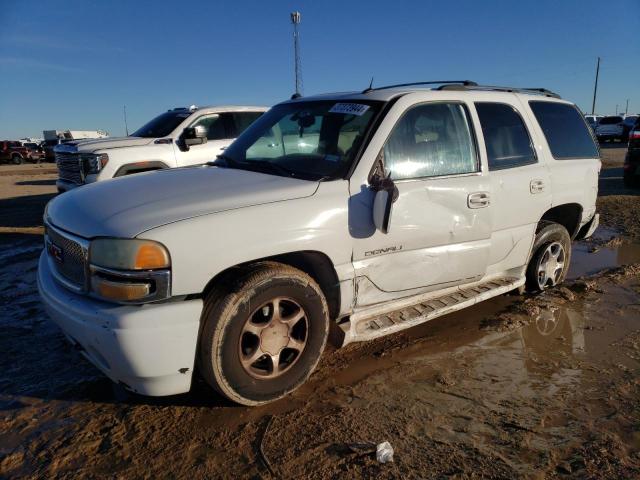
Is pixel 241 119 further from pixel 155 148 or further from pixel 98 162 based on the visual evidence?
pixel 98 162

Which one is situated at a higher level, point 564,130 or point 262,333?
point 564,130

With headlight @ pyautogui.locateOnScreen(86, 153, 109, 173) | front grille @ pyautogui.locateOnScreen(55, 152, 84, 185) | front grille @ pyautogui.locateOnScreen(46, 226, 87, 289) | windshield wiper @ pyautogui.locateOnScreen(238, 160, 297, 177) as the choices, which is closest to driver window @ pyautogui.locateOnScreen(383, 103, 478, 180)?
windshield wiper @ pyautogui.locateOnScreen(238, 160, 297, 177)

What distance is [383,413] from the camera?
2.78m

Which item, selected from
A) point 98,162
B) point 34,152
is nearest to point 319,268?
point 98,162

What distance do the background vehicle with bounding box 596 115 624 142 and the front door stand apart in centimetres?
3332

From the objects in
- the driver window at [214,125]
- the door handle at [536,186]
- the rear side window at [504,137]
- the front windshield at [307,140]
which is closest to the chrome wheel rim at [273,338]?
the front windshield at [307,140]

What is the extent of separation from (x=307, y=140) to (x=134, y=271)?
1643mm

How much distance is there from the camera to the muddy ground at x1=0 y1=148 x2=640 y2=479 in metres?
2.36

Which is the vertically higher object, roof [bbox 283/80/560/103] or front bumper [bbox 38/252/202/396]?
roof [bbox 283/80/560/103]

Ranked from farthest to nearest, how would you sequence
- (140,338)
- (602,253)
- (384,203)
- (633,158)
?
1. (633,158)
2. (602,253)
3. (384,203)
4. (140,338)

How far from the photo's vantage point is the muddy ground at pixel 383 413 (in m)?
2.36

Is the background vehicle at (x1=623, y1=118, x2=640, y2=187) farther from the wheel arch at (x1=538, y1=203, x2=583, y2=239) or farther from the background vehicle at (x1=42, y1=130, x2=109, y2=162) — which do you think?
the background vehicle at (x1=42, y1=130, x2=109, y2=162)

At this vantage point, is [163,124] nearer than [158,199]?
No

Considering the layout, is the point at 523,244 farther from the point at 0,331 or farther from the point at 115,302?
the point at 0,331
